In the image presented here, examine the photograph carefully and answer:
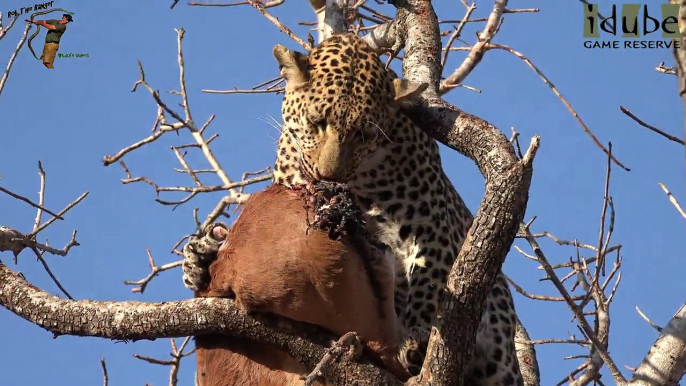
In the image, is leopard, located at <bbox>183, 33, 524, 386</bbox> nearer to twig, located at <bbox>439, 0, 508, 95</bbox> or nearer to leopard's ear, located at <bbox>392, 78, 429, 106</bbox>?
leopard's ear, located at <bbox>392, 78, 429, 106</bbox>

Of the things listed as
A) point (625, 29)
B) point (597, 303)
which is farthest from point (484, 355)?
point (625, 29)

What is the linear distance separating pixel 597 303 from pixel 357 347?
7.77ft

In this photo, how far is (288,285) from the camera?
4.54m

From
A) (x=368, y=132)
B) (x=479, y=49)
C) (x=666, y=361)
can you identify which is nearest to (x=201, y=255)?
(x=368, y=132)

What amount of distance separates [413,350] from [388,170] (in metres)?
1.54

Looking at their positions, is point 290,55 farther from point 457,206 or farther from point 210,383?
point 210,383

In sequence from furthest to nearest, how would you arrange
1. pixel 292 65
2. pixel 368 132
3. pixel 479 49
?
pixel 479 49 < pixel 292 65 < pixel 368 132

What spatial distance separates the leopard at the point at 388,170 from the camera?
5.93m

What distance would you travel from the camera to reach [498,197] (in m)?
4.30

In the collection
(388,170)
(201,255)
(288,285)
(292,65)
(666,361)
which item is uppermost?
(292,65)

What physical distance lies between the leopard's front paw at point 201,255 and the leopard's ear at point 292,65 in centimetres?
162

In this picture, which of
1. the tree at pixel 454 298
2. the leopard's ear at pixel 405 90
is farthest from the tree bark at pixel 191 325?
the leopard's ear at pixel 405 90

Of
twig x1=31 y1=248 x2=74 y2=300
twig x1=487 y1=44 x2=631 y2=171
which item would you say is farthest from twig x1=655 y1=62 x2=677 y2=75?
twig x1=31 y1=248 x2=74 y2=300

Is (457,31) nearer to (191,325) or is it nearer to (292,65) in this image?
(292,65)
